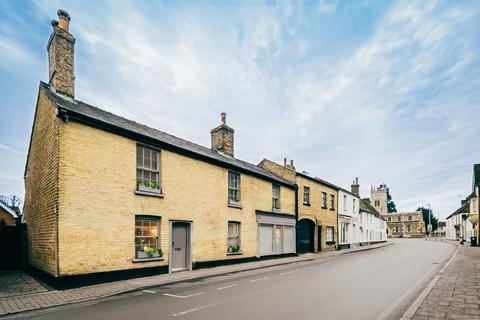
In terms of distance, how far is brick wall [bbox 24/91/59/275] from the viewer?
984 cm

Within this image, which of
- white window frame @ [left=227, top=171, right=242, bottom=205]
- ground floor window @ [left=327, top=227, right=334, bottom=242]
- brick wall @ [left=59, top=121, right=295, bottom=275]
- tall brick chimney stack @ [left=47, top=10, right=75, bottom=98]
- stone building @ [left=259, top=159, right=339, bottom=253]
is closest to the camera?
brick wall @ [left=59, top=121, right=295, bottom=275]

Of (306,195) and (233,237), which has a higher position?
(306,195)

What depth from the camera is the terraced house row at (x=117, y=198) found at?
9.77 meters

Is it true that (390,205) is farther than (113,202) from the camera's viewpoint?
Yes

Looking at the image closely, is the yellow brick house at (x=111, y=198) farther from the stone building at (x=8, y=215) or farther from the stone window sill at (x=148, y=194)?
the stone building at (x=8, y=215)

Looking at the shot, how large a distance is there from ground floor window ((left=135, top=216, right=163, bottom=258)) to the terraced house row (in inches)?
1.6

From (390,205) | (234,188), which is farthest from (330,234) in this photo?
(390,205)

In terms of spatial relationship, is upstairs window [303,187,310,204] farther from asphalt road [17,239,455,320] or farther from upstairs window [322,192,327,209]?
asphalt road [17,239,455,320]

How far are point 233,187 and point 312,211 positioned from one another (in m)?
11.0

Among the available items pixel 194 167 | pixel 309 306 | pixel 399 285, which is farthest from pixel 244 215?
pixel 309 306

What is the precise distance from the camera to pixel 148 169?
12367mm

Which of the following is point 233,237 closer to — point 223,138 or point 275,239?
point 275,239

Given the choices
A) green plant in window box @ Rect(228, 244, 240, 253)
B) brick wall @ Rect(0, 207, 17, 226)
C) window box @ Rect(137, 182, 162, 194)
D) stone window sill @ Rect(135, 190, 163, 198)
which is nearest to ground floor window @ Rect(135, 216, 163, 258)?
stone window sill @ Rect(135, 190, 163, 198)

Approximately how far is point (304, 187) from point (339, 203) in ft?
27.4
